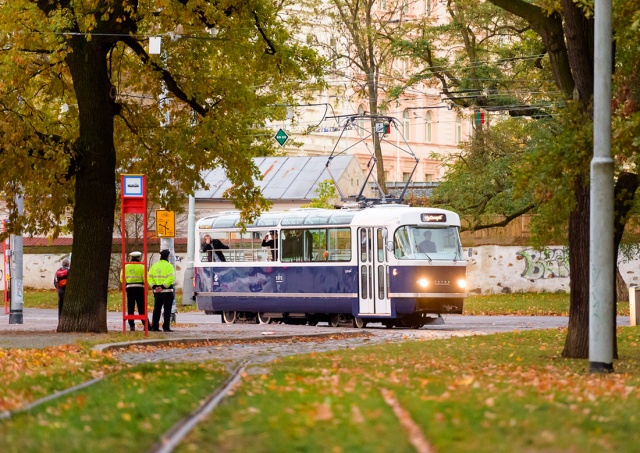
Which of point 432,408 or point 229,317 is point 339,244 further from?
point 432,408

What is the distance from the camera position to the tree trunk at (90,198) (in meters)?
26.1

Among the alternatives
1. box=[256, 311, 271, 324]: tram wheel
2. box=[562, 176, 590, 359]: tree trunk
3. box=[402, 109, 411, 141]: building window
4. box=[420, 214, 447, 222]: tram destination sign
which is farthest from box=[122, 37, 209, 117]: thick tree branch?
box=[402, 109, 411, 141]: building window

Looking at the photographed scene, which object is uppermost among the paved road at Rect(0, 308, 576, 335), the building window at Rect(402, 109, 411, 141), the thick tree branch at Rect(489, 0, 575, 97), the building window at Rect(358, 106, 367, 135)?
the building window at Rect(402, 109, 411, 141)

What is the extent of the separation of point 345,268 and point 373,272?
841mm

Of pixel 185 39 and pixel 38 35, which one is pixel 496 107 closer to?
pixel 185 39

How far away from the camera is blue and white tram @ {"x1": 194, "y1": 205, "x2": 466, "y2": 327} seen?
3262cm

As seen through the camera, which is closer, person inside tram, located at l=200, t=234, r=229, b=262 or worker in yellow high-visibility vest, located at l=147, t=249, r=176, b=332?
worker in yellow high-visibility vest, located at l=147, t=249, r=176, b=332

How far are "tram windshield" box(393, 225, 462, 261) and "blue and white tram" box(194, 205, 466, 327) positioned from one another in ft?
0.08

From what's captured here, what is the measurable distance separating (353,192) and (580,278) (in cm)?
3838

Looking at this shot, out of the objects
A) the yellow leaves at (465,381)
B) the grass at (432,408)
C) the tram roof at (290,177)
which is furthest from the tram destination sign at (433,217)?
the tram roof at (290,177)

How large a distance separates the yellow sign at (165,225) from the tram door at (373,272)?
4766 millimetres

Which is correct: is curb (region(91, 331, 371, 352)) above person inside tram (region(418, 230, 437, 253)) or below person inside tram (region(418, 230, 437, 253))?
below

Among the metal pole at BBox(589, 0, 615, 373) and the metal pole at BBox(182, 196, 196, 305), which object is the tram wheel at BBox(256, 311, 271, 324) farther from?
Answer: the metal pole at BBox(589, 0, 615, 373)

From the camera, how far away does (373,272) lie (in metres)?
33.0
